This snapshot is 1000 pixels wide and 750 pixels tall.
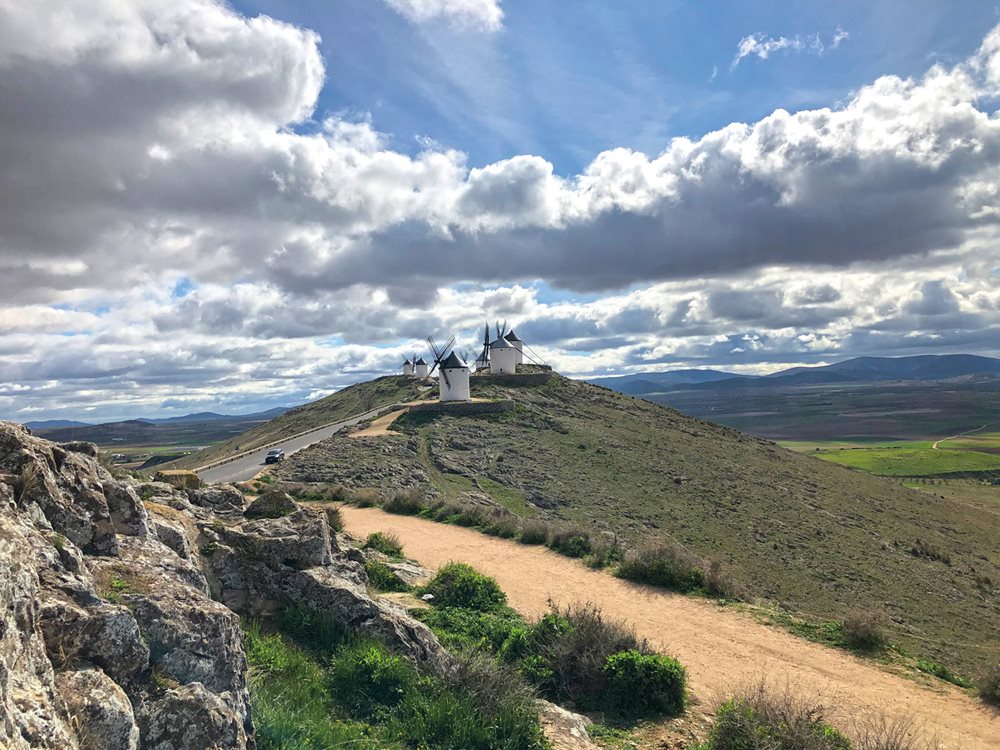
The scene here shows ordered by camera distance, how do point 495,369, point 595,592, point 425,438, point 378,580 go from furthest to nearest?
1. point 495,369
2. point 425,438
3. point 595,592
4. point 378,580

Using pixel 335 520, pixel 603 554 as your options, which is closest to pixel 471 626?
pixel 603 554

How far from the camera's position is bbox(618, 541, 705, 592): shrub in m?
15.3

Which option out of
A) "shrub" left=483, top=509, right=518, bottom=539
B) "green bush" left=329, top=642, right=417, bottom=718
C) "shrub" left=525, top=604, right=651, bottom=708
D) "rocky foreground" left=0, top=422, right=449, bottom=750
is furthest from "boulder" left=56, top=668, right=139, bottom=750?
"shrub" left=483, top=509, right=518, bottom=539

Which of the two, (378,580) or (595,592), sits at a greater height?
(378,580)

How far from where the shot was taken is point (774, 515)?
1458 inches

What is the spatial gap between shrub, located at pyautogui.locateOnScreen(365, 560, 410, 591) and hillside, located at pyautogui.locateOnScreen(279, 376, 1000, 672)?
12.3 m

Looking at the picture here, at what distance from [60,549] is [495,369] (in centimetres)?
6797

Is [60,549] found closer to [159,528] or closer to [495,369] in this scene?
[159,528]

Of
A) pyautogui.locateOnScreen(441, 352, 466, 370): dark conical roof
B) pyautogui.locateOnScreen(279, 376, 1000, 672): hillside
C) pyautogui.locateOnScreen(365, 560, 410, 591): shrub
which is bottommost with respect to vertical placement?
pyautogui.locateOnScreen(279, 376, 1000, 672): hillside

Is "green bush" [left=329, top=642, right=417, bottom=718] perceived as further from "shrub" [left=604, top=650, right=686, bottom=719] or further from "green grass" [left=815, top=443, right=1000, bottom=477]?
"green grass" [left=815, top=443, right=1000, bottom=477]

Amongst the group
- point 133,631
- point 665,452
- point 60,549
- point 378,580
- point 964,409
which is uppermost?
point 60,549

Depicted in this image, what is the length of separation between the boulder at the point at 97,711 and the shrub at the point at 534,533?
644 inches

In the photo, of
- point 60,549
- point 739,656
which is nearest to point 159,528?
point 60,549

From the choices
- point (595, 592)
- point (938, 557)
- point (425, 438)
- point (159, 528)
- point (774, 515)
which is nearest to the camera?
point (159, 528)
